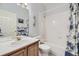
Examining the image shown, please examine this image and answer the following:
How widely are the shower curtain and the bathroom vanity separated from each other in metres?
0.45

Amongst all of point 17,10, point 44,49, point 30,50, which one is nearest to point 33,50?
point 30,50

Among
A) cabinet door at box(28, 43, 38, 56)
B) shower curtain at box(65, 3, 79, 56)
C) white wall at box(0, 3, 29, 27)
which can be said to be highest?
white wall at box(0, 3, 29, 27)

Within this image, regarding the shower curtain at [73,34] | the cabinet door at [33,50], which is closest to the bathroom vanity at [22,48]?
the cabinet door at [33,50]

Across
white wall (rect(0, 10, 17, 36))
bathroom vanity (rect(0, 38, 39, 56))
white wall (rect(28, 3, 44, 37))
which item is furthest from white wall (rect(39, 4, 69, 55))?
white wall (rect(0, 10, 17, 36))

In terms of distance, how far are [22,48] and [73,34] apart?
73cm

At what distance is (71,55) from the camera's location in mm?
1494

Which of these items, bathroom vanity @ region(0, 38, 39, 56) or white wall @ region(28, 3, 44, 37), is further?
white wall @ region(28, 3, 44, 37)

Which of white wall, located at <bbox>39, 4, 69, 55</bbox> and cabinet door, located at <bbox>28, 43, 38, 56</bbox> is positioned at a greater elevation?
white wall, located at <bbox>39, 4, 69, 55</bbox>

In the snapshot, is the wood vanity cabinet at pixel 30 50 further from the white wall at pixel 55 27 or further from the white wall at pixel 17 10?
the white wall at pixel 17 10

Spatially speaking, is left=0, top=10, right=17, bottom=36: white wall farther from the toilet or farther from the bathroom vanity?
the toilet

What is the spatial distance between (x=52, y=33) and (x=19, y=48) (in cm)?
49

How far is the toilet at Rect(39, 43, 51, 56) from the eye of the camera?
1.47 meters

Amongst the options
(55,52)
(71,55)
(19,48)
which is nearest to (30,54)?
(19,48)

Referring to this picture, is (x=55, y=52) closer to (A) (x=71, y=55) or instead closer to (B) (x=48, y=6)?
(A) (x=71, y=55)
